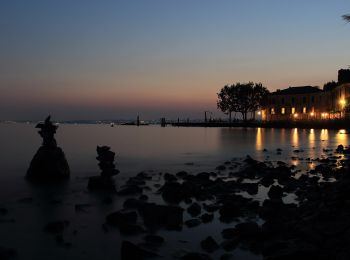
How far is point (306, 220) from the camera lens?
391 inches

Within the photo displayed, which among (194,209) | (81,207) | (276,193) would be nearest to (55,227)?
(81,207)

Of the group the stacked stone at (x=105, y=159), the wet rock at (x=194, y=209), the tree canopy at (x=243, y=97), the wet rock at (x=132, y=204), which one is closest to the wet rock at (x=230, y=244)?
the wet rock at (x=194, y=209)

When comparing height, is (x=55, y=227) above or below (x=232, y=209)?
below

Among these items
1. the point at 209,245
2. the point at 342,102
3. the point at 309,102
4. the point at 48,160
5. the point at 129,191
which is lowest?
the point at 209,245

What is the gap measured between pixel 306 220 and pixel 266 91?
126m

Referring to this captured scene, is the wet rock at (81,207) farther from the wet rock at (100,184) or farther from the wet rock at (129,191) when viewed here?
the wet rock at (100,184)

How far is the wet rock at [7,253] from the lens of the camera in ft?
29.8

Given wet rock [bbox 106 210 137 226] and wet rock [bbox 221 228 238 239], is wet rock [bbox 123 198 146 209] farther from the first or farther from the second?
wet rock [bbox 221 228 238 239]

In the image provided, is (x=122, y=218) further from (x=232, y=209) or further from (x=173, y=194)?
(x=173, y=194)

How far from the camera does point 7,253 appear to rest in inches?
363

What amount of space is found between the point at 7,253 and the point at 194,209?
5.90 meters

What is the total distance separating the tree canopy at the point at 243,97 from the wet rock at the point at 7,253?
410ft

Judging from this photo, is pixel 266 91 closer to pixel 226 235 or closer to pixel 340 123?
pixel 340 123

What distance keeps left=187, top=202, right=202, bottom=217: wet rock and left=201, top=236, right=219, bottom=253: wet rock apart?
2.83m
